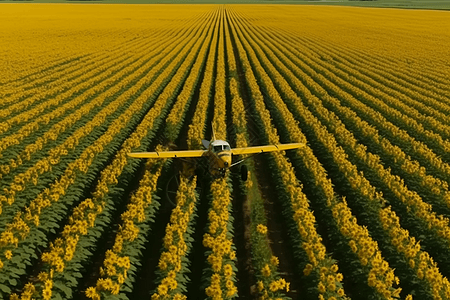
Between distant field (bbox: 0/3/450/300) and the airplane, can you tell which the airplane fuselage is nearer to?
the airplane

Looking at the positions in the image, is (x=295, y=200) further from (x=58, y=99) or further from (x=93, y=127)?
(x=58, y=99)

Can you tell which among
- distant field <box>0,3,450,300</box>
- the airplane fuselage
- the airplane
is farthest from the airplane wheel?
the airplane fuselage

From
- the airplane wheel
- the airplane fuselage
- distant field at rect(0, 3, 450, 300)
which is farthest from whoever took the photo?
the airplane wheel

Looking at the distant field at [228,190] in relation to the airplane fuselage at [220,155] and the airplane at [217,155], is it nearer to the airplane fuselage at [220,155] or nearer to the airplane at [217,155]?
the airplane at [217,155]

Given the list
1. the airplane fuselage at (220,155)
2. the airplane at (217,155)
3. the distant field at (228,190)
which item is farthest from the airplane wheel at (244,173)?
the airplane fuselage at (220,155)

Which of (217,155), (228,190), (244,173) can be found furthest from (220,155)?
(244,173)

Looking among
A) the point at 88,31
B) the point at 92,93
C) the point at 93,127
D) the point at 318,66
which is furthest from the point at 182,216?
the point at 88,31

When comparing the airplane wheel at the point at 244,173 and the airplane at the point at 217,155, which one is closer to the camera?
the airplane at the point at 217,155

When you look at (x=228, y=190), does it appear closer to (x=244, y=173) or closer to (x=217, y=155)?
(x=244, y=173)
